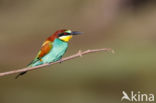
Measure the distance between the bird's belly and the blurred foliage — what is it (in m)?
2.47

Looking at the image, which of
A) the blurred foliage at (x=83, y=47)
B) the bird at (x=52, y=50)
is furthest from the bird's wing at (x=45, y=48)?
the blurred foliage at (x=83, y=47)

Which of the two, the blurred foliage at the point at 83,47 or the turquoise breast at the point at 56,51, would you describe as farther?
the blurred foliage at the point at 83,47

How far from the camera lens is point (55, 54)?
3.68m

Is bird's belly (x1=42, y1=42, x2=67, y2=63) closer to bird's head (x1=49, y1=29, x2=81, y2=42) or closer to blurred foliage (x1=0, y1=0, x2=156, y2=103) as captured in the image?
bird's head (x1=49, y1=29, x2=81, y2=42)

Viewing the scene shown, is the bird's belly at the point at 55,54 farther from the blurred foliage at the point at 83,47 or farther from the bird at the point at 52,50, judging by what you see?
the blurred foliage at the point at 83,47

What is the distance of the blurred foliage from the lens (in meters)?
6.71

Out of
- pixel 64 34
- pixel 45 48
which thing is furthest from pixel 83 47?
pixel 64 34

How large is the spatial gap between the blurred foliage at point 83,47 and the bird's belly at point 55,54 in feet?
8.10

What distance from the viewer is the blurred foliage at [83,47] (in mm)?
6711

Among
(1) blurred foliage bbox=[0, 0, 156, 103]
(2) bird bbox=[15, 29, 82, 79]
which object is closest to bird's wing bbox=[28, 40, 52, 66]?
(2) bird bbox=[15, 29, 82, 79]

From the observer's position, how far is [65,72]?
322 inches

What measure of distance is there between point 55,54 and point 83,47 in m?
7.05

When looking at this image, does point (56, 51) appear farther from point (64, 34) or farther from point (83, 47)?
point (83, 47)

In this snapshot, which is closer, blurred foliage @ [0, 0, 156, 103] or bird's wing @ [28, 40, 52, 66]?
bird's wing @ [28, 40, 52, 66]
